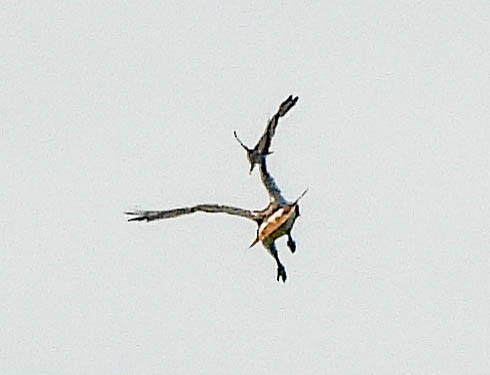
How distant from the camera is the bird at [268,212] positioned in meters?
10.4

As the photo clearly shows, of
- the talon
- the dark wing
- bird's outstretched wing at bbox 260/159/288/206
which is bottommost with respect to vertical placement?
the talon

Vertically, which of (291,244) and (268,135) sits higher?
(268,135)

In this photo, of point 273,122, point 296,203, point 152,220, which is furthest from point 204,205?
point 296,203

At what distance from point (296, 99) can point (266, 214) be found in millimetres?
3368

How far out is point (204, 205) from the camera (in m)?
12.4

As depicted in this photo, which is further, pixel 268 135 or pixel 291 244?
pixel 268 135

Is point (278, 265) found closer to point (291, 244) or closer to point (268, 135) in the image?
point (291, 244)

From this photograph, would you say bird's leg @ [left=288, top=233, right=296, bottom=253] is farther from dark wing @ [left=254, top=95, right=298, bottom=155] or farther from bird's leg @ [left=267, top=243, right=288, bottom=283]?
dark wing @ [left=254, top=95, right=298, bottom=155]

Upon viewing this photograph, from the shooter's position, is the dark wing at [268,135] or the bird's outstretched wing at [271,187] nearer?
the bird's outstretched wing at [271,187]

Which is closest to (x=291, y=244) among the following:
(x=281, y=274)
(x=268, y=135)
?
(x=281, y=274)

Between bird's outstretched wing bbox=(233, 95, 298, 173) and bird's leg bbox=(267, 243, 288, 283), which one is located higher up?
bird's outstretched wing bbox=(233, 95, 298, 173)

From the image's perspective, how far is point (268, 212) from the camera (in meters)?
11.0

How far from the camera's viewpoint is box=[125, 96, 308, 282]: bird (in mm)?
10367

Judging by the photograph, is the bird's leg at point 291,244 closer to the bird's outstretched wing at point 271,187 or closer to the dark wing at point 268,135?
the bird's outstretched wing at point 271,187
